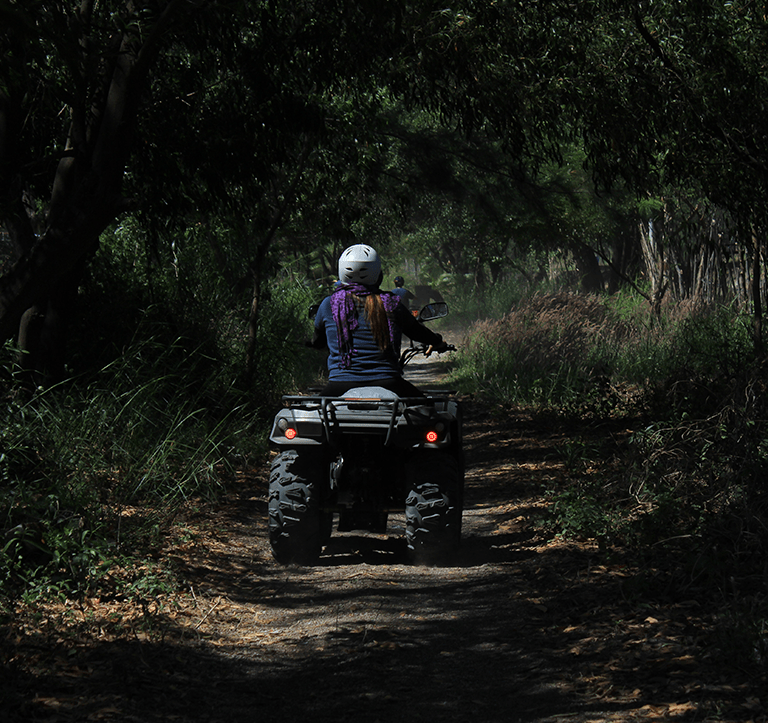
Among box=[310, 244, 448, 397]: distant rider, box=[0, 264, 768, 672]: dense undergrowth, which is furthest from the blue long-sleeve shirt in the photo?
box=[0, 264, 768, 672]: dense undergrowth

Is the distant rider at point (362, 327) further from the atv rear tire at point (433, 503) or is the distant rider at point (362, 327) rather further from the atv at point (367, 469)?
the atv rear tire at point (433, 503)

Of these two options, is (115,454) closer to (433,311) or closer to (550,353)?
(433,311)

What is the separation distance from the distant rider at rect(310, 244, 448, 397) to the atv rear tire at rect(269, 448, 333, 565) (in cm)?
51

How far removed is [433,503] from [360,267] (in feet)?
5.41

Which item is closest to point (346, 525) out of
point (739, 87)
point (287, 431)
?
point (287, 431)

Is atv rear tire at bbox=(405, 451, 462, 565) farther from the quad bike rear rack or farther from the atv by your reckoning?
the quad bike rear rack

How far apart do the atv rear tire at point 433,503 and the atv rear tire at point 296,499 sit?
0.59m

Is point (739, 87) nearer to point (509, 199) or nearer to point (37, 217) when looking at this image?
point (37, 217)

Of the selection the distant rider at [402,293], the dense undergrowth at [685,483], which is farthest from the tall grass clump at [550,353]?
the distant rider at [402,293]

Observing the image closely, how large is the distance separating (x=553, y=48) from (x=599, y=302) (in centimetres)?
1140

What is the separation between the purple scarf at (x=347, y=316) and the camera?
607 centimetres

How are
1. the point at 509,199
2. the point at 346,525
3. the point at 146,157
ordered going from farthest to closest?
the point at 509,199, the point at 146,157, the point at 346,525

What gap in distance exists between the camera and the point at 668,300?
723 inches

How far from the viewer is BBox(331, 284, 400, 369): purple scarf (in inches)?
239
